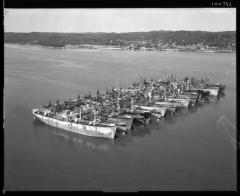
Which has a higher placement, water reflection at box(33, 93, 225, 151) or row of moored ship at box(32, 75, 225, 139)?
row of moored ship at box(32, 75, 225, 139)

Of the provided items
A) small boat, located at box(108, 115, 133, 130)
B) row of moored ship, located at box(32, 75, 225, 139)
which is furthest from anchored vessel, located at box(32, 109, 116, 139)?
small boat, located at box(108, 115, 133, 130)

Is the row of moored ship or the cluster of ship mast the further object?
the cluster of ship mast

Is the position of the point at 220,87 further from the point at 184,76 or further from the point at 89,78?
the point at 89,78

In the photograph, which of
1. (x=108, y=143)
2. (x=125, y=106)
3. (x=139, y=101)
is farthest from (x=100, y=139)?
(x=139, y=101)

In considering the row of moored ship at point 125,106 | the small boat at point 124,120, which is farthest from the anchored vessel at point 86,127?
the small boat at point 124,120

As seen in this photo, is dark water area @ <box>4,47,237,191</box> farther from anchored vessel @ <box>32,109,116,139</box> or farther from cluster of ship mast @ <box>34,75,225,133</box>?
cluster of ship mast @ <box>34,75,225,133</box>

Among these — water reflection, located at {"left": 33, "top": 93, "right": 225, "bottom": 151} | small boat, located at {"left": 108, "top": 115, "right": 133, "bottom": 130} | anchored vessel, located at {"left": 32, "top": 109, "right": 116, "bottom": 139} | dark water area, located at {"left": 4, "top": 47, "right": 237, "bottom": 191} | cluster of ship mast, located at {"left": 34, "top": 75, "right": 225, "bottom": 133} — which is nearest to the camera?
dark water area, located at {"left": 4, "top": 47, "right": 237, "bottom": 191}

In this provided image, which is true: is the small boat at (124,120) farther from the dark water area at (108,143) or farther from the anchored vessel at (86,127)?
the anchored vessel at (86,127)
